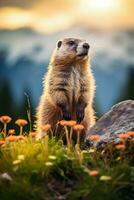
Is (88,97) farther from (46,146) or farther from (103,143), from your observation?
(46,146)

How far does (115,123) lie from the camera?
484 inches

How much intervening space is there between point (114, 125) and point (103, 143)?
95 centimetres

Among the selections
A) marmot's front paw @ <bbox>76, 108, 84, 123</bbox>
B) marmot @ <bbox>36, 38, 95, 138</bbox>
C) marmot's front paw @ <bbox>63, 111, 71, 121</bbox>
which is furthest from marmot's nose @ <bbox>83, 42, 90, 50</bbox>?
marmot's front paw @ <bbox>63, 111, 71, 121</bbox>

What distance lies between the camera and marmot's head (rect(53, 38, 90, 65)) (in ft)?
47.6

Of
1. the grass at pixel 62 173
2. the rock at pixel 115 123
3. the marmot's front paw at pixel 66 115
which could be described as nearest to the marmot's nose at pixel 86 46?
the marmot's front paw at pixel 66 115

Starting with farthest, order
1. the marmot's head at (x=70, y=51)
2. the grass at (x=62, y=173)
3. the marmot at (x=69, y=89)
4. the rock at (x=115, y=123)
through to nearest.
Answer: the marmot's head at (x=70, y=51) < the marmot at (x=69, y=89) < the rock at (x=115, y=123) < the grass at (x=62, y=173)

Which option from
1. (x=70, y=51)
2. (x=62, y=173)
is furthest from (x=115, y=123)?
(x=70, y=51)

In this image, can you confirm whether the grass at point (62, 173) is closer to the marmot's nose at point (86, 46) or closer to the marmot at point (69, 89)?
the marmot at point (69, 89)

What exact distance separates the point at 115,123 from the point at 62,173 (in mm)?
2650

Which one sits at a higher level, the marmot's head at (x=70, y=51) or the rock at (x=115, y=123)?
the marmot's head at (x=70, y=51)

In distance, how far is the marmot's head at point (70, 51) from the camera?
571 inches

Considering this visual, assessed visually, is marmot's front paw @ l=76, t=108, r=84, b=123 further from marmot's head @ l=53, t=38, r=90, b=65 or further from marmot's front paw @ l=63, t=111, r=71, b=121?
marmot's head @ l=53, t=38, r=90, b=65

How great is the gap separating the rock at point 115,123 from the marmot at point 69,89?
160cm

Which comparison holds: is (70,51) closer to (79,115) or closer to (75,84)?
(75,84)
